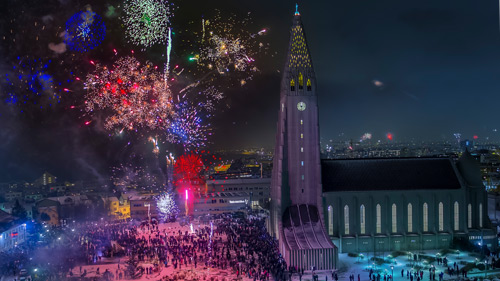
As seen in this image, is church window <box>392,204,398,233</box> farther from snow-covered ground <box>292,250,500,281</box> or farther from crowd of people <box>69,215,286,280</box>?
crowd of people <box>69,215,286,280</box>

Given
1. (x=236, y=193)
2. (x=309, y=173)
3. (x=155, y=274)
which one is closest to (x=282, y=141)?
(x=309, y=173)

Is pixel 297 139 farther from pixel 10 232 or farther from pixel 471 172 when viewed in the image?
pixel 10 232

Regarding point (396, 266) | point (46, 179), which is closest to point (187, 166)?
point (396, 266)

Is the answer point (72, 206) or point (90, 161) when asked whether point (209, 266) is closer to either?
point (72, 206)

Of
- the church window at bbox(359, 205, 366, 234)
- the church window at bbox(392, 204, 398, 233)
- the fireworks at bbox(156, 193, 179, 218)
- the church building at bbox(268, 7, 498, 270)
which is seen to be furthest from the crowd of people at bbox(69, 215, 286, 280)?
the fireworks at bbox(156, 193, 179, 218)

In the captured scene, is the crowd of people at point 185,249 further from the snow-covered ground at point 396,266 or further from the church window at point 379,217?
the church window at point 379,217

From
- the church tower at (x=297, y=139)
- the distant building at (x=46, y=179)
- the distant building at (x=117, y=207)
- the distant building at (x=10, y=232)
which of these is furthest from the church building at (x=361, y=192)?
the distant building at (x=46, y=179)
